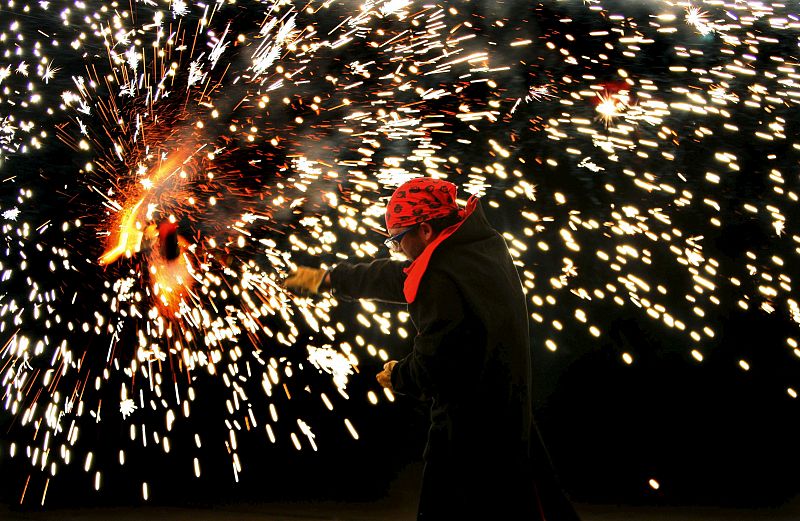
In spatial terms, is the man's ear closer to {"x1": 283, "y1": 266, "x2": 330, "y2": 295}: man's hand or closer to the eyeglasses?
the eyeglasses

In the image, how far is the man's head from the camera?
66.6 inches

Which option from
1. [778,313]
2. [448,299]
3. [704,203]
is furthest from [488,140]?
[448,299]

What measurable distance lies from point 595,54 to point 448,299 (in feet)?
10.3

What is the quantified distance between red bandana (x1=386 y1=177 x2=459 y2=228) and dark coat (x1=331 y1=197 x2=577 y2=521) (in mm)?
146

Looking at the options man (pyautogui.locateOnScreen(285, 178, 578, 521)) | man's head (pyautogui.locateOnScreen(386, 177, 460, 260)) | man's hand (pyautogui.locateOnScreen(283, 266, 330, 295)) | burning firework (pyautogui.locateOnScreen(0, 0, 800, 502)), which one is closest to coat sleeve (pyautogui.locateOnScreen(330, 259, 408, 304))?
man's hand (pyautogui.locateOnScreen(283, 266, 330, 295))

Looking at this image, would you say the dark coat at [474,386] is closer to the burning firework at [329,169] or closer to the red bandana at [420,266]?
the red bandana at [420,266]

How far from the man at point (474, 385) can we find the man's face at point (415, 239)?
7 centimetres

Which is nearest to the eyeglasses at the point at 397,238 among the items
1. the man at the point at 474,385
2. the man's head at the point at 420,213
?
the man's head at the point at 420,213

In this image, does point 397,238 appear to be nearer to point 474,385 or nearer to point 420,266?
point 420,266

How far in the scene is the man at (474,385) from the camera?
1.48m

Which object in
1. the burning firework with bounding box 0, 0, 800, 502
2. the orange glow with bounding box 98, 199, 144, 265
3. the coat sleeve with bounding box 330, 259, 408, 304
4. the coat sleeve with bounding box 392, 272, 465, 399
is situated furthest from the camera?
the burning firework with bounding box 0, 0, 800, 502

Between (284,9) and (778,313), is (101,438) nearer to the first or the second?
(284,9)

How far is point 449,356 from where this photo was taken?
146 cm

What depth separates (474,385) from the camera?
4.90 ft
